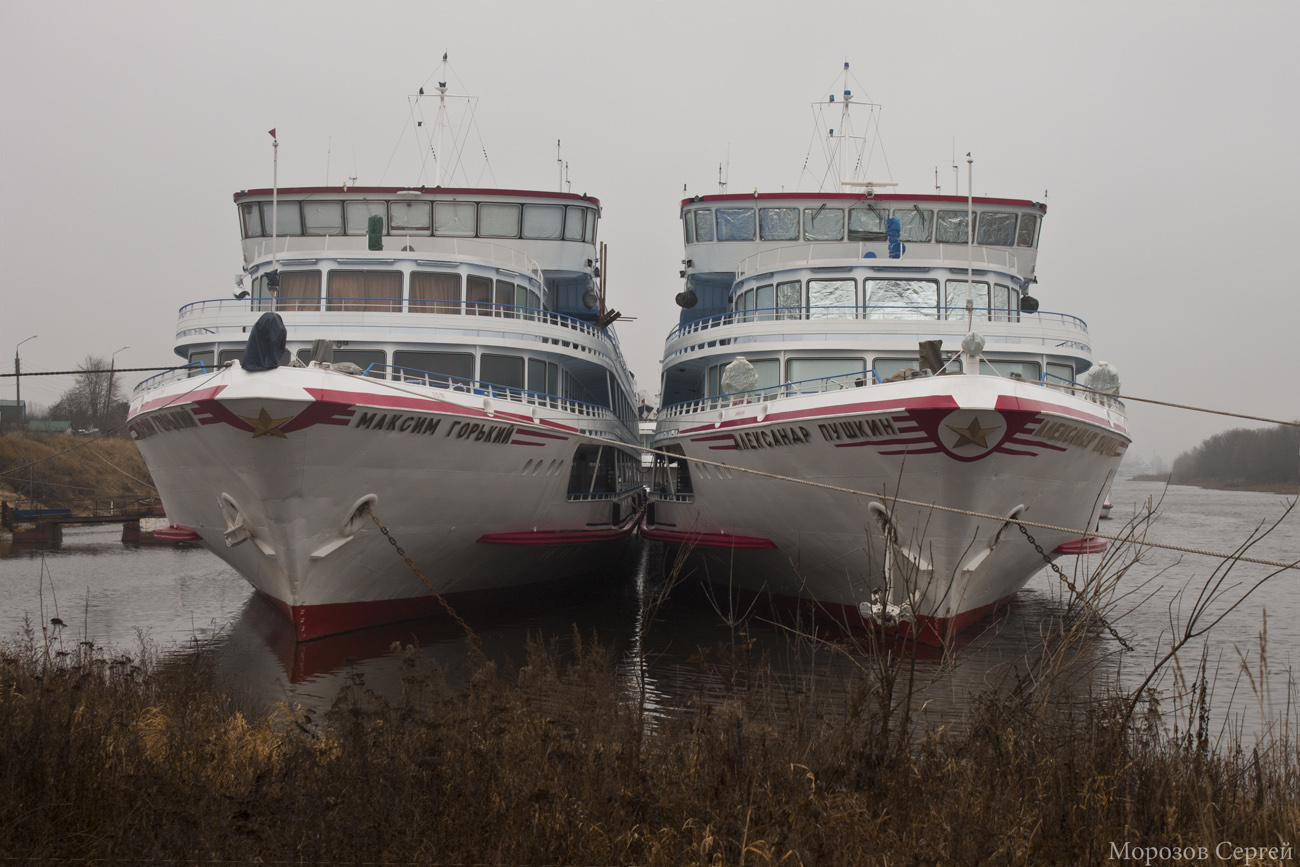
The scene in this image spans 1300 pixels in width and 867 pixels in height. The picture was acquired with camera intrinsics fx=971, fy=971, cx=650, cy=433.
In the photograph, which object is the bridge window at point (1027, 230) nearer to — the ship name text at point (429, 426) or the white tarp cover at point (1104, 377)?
the white tarp cover at point (1104, 377)

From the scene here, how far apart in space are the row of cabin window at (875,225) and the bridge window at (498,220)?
510cm

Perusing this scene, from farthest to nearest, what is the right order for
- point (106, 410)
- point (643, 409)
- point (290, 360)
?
point (106, 410)
point (643, 409)
point (290, 360)

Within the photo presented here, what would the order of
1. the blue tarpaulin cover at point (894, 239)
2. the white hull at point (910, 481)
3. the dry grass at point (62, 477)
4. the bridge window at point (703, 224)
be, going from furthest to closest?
the dry grass at point (62, 477), the bridge window at point (703, 224), the blue tarpaulin cover at point (894, 239), the white hull at point (910, 481)

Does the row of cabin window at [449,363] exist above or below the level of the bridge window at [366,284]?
below

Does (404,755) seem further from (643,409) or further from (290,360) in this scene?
(643,409)

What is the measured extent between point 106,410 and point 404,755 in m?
80.2

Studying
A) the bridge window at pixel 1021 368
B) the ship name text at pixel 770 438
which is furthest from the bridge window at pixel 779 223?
the ship name text at pixel 770 438

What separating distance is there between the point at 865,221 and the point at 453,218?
9.81m

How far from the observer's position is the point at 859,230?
23.0m

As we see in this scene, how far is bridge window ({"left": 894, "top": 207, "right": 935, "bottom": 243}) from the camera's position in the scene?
22.8 m

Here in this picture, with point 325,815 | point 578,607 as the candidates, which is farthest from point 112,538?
point 325,815

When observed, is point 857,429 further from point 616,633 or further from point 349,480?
point 349,480

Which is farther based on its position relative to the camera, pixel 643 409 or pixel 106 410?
pixel 106 410

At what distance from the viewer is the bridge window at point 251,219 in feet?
75.3
